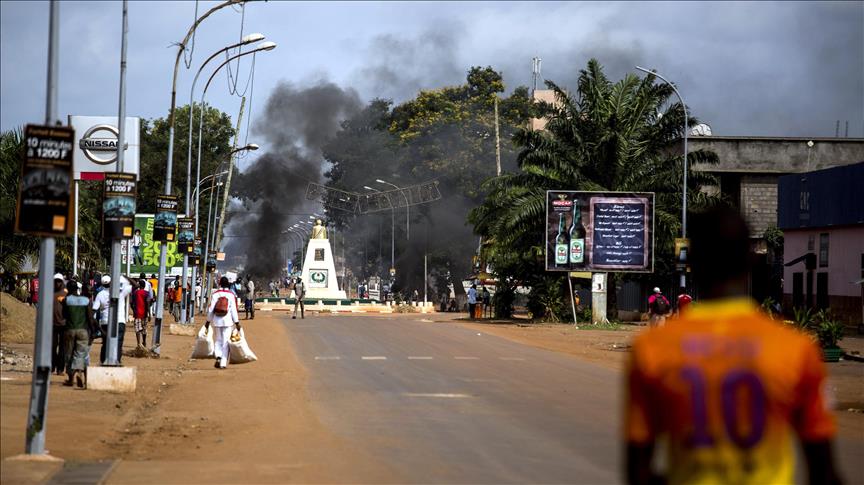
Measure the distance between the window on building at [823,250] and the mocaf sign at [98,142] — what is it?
30.3 meters

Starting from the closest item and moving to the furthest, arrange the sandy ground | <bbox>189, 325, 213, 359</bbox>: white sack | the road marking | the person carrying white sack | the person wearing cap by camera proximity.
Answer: the sandy ground → the road marking → the person wearing cap → the person carrying white sack → <bbox>189, 325, 213, 359</bbox>: white sack

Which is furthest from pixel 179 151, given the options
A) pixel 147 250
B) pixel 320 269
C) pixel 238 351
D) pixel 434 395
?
pixel 434 395

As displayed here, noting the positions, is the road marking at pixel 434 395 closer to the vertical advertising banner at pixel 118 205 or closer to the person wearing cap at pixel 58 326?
the vertical advertising banner at pixel 118 205

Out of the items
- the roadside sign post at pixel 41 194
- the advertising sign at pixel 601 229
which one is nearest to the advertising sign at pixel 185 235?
the advertising sign at pixel 601 229

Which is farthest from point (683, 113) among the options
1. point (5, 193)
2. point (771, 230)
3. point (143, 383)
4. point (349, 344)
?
point (143, 383)

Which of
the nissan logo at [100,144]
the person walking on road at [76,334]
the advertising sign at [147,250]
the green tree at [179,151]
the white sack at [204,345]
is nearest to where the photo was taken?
the person walking on road at [76,334]

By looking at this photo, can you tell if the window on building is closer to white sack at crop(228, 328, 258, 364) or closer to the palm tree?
the palm tree

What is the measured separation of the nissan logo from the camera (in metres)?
27.2

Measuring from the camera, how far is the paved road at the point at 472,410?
39.4ft

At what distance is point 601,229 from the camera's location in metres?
48.8

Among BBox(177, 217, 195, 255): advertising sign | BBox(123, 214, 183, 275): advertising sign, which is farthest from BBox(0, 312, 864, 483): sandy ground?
BBox(123, 214, 183, 275): advertising sign

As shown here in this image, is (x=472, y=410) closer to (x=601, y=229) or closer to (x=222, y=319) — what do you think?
(x=222, y=319)

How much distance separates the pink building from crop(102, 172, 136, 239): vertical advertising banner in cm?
3010

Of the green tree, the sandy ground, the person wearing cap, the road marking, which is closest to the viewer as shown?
the sandy ground
